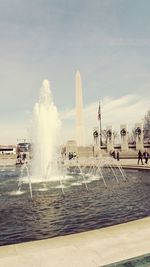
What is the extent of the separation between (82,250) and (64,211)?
4.77 meters

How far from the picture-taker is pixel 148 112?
345 ft

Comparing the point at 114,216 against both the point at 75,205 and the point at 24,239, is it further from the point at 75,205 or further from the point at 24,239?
the point at 24,239

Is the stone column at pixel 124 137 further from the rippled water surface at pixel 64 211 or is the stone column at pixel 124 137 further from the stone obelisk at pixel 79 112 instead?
the rippled water surface at pixel 64 211

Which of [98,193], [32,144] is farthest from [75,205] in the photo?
[32,144]

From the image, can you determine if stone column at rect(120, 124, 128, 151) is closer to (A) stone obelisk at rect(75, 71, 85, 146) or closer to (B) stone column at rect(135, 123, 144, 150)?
(B) stone column at rect(135, 123, 144, 150)

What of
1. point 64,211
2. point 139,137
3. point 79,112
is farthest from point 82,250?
point 139,137

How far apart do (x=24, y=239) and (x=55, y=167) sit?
53.4ft

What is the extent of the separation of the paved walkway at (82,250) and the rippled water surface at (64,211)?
5.13 ft

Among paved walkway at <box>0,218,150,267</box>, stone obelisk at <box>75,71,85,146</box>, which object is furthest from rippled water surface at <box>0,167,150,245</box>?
stone obelisk at <box>75,71,85,146</box>

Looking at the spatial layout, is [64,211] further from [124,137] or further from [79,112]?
[124,137]

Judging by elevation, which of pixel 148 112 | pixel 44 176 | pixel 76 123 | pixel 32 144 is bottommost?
pixel 44 176

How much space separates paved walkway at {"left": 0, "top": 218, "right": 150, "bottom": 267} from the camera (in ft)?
17.2

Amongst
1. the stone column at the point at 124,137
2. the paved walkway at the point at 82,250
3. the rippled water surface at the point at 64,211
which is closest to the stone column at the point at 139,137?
the stone column at the point at 124,137

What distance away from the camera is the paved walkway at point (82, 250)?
17.2 feet
